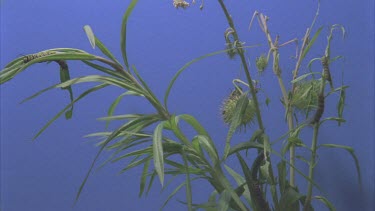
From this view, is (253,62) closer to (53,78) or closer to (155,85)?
(155,85)

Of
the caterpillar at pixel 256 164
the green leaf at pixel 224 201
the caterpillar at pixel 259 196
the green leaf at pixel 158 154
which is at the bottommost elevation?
the caterpillar at pixel 259 196

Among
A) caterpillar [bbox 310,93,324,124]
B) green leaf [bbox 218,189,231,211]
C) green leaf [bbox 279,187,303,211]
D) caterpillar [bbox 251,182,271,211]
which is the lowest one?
green leaf [bbox 279,187,303,211]

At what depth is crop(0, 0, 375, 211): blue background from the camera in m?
1.19

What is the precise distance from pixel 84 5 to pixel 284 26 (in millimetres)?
619

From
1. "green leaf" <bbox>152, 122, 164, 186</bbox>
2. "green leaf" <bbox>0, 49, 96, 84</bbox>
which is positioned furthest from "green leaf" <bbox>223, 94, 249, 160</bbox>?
"green leaf" <bbox>0, 49, 96, 84</bbox>

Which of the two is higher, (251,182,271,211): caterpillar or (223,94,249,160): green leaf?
(223,94,249,160): green leaf

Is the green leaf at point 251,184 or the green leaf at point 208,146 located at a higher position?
the green leaf at point 208,146

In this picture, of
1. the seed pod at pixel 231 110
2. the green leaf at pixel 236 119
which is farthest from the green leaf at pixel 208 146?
the seed pod at pixel 231 110

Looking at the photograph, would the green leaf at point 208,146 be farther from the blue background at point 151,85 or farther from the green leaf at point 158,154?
the blue background at point 151,85

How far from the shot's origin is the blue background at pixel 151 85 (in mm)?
1186

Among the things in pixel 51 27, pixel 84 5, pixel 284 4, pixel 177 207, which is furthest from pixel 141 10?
pixel 177 207

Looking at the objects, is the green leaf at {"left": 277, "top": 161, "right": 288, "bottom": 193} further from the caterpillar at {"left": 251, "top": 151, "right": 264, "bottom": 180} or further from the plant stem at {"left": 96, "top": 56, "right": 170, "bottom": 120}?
the plant stem at {"left": 96, "top": 56, "right": 170, "bottom": 120}

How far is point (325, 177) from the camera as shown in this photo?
1184mm

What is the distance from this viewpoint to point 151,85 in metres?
1.30
